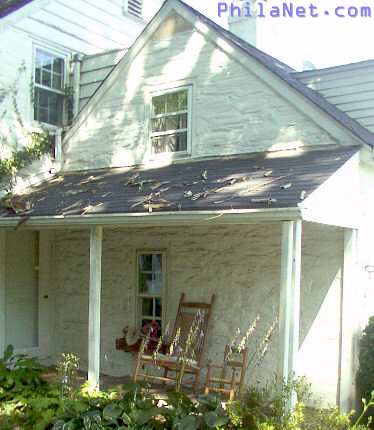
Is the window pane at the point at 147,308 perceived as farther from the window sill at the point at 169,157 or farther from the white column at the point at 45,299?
the window sill at the point at 169,157

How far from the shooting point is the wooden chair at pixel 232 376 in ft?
22.6

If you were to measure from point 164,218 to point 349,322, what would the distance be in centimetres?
272

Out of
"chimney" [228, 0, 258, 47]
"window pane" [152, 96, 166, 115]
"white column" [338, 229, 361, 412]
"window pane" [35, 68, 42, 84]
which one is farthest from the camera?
"chimney" [228, 0, 258, 47]

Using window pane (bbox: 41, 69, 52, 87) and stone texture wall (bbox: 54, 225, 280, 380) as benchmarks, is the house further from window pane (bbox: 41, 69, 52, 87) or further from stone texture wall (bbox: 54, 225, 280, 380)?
window pane (bbox: 41, 69, 52, 87)

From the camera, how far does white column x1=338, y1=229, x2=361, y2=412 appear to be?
704 centimetres

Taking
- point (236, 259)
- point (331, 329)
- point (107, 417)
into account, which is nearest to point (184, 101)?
point (236, 259)

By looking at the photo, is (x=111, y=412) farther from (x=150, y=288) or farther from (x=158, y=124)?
(x=158, y=124)

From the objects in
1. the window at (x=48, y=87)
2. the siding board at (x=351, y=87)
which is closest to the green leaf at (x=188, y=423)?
the siding board at (x=351, y=87)

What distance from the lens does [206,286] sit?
834 centimetres

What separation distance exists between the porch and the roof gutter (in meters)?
0.13

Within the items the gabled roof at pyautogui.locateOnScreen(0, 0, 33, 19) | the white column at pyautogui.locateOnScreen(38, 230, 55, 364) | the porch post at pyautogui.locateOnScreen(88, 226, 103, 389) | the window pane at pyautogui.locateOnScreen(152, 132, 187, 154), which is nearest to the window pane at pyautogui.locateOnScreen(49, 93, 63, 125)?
the gabled roof at pyautogui.locateOnScreen(0, 0, 33, 19)

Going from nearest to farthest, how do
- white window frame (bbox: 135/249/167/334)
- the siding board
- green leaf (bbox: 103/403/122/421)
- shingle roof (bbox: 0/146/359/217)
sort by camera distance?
green leaf (bbox: 103/403/122/421) < shingle roof (bbox: 0/146/359/217) < white window frame (bbox: 135/249/167/334) < the siding board

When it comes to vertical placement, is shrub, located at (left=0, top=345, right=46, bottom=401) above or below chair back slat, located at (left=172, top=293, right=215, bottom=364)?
below

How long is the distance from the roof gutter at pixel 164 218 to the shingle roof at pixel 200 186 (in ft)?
0.24
